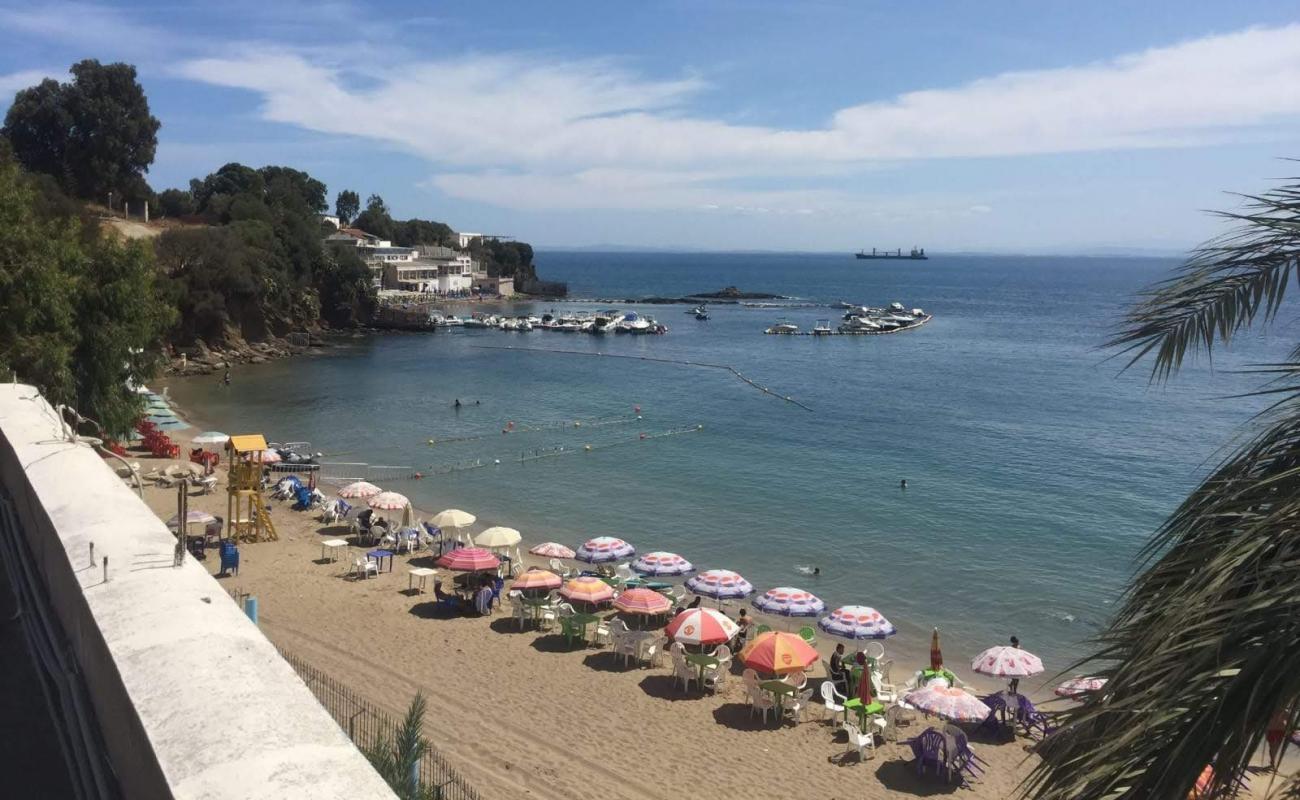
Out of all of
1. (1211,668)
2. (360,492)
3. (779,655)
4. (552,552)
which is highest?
(1211,668)

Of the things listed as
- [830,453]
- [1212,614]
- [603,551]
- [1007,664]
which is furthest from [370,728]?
[830,453]

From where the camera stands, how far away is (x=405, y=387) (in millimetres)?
53094

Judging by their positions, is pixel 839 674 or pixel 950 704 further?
pixel 839 674

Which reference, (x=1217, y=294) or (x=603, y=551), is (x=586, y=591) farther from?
(x=1217, y=294)

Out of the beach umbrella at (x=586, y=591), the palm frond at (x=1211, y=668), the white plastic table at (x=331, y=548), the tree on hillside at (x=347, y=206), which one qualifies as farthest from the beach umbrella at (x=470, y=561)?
the tree on hillside at (x=347, y=206)

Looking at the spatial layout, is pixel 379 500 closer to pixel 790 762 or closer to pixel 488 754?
pixel 488 754

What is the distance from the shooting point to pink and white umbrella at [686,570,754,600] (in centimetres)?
1930

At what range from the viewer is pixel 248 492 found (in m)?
22.8

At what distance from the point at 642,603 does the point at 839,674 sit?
412 cm

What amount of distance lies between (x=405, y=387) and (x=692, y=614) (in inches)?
1562

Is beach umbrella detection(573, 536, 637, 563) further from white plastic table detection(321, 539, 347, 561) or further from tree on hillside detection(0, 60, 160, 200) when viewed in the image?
tree on hillside detection(0, 60, 160, 200)

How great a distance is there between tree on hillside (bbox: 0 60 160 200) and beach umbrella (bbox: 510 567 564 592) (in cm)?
5870

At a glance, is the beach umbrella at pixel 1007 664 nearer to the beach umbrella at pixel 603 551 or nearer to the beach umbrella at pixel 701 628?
the beach umbrella at pixel 701 628

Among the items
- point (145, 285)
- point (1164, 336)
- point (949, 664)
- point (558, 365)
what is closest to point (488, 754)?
point (949, 664)
